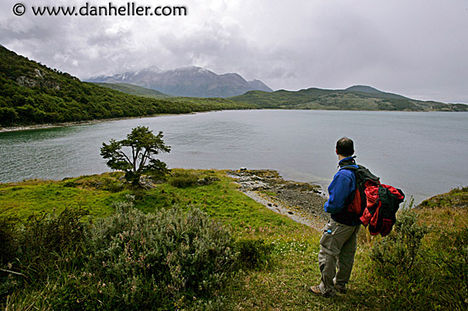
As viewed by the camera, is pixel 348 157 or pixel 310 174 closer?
pixel 348 157

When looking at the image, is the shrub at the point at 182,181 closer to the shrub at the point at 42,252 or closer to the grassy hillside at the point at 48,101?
the shrub at the point at 42,252

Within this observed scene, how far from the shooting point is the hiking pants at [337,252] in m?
4.05

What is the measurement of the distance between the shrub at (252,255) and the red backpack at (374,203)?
2628mm

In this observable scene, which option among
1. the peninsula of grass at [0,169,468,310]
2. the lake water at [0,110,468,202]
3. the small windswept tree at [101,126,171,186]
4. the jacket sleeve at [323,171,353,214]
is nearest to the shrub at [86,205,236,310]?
the peninsula of grass at [0,169,468,310]

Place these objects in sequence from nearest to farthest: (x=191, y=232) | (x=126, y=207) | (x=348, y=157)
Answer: (x=348, y=157) < (x=191, y=232) < (x=126, y=207)

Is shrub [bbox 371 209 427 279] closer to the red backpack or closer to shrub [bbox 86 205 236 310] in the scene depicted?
the red backpack

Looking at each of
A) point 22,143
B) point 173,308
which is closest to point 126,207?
point 173,308

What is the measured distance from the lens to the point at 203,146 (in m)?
54.2

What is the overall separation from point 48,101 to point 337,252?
105 metres

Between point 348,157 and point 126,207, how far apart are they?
5.13 metres

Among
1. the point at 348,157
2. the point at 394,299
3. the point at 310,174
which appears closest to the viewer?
the point at 394,299

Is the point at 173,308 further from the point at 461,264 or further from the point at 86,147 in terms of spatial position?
the point at 86,147

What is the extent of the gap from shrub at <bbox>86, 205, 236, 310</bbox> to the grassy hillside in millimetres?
84237

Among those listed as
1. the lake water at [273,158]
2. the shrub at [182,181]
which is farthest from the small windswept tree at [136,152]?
the lake water at [273,158]
